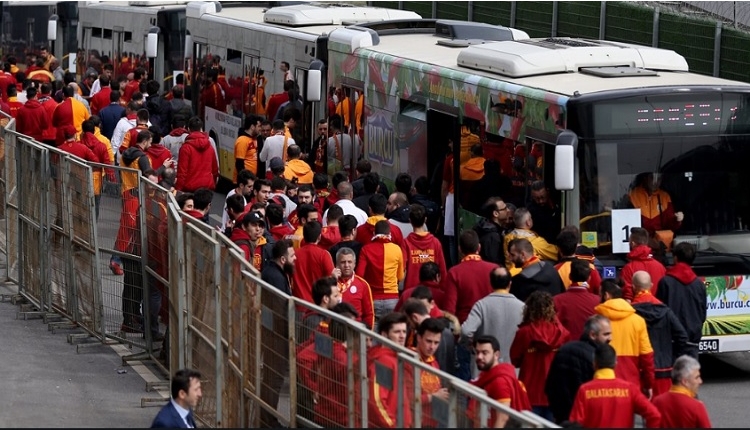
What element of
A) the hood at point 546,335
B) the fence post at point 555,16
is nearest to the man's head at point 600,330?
the hood at point 546,335

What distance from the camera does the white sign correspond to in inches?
506

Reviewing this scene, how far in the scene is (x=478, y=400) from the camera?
6660 millimetres

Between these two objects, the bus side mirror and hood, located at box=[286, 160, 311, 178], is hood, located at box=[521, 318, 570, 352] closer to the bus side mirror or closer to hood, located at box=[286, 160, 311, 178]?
the bus side mirror

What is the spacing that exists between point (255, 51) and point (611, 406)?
15.7 metres

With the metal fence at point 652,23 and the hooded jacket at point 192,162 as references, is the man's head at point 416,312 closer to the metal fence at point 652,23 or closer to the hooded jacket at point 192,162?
the hooded jacket at point 192,162

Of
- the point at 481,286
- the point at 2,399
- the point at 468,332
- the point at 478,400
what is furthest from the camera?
the point at 2,399

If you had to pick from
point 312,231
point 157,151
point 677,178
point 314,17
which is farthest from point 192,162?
point 677,178

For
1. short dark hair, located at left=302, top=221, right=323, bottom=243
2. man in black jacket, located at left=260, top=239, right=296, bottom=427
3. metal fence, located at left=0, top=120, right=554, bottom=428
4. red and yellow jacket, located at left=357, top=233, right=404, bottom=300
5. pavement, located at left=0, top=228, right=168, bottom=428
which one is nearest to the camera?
metal fence, located at left=0, top=120, right=554, bottom=428

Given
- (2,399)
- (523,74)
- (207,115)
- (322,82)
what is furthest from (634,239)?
(207,115)

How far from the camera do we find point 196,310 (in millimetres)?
11344

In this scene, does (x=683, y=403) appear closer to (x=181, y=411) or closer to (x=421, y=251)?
(x=181, y=411)

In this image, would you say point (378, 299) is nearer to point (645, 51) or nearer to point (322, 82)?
point (645, 51)

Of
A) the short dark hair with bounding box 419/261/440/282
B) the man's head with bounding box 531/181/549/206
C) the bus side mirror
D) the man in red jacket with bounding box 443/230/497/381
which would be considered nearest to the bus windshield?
the bus side mirror

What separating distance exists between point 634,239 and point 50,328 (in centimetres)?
652
